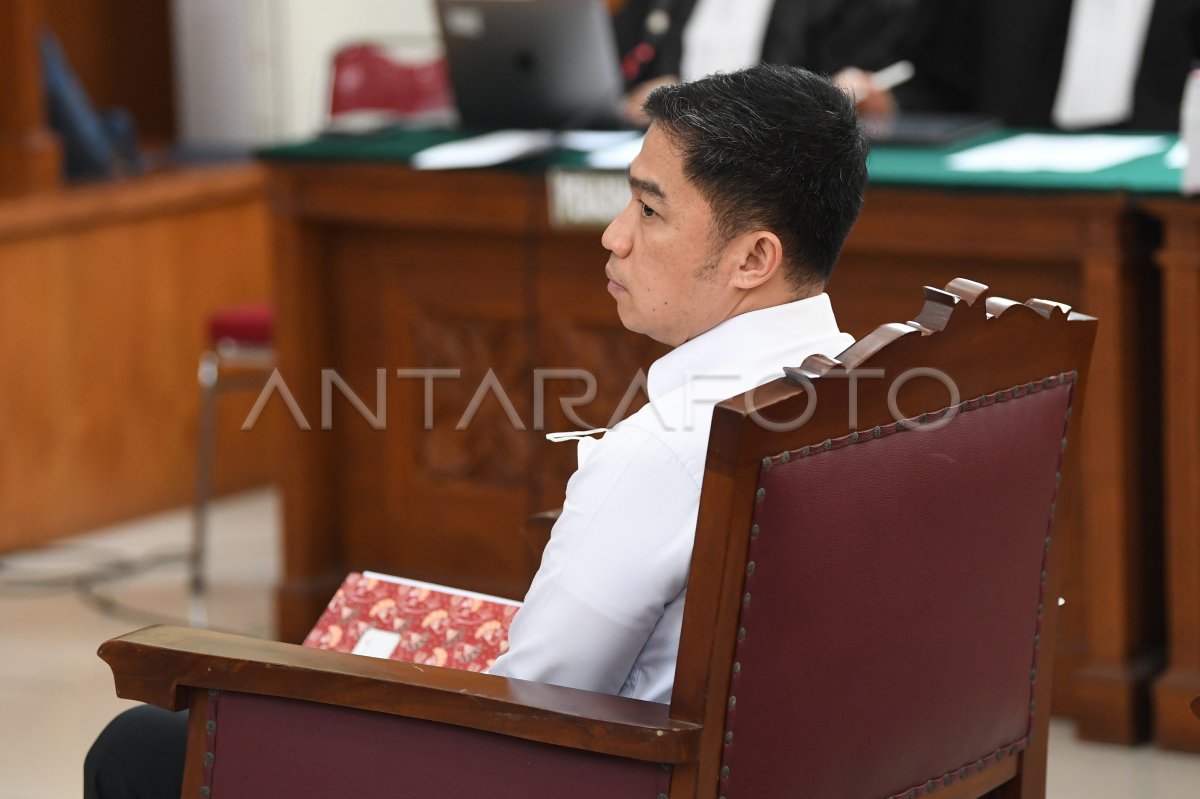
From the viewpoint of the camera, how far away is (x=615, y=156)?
136 inches

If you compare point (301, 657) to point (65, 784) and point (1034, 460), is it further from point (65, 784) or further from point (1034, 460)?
point (65, 784)

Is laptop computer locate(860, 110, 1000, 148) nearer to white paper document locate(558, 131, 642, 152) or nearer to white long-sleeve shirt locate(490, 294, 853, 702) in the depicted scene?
white paper document locate(558, 131, 642, 152)

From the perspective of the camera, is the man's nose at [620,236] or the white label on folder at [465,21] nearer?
the man's nose at [620,236]

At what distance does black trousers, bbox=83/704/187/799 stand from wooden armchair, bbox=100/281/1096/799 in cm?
17

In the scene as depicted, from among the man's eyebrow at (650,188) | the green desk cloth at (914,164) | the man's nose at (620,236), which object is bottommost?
the man's nose at (620,236)

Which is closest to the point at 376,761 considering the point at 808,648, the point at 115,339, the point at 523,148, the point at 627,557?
the point at 627,557

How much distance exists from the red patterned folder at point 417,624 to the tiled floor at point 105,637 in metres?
1.28

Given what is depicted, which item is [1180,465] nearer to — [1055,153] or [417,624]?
[1055,153]

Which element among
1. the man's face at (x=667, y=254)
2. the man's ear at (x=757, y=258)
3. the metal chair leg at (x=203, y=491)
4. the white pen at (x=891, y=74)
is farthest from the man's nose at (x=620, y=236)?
the white pen at (x=891, y=74)

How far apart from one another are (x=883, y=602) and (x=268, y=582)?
3.00 meters

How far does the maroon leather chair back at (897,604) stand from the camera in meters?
1.39

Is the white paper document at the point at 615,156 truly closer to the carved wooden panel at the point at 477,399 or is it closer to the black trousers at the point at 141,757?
the carved wooden panel at the point at 477,399

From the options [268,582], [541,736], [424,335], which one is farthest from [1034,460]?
[268,582]

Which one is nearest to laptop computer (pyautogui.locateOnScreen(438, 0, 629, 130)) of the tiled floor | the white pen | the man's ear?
the white pen
